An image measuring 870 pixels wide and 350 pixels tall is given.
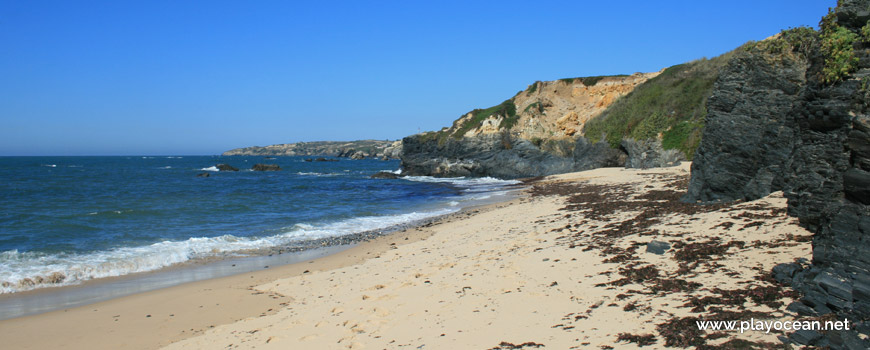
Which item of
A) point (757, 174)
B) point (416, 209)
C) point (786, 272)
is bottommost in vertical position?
point (416, 209)

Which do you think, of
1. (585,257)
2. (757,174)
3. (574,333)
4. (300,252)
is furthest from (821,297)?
(300,252)

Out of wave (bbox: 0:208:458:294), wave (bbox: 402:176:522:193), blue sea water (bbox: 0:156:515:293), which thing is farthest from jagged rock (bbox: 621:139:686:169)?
wave (bbox: 0:208:458:294)

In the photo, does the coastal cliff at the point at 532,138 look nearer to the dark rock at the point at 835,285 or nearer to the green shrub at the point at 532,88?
the green shrub at the point at 532,88

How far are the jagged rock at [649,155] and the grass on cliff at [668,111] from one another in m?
0.38

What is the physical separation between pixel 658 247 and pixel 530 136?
36561mm

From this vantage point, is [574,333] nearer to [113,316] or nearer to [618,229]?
[618,229]

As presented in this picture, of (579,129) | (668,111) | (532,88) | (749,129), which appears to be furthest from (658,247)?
(532,88)

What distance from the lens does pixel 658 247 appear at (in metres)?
7.41

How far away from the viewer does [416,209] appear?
22344 mm

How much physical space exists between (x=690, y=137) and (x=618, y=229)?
20.6 m

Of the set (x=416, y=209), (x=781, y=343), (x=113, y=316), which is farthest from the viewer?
(x=416, y=209)

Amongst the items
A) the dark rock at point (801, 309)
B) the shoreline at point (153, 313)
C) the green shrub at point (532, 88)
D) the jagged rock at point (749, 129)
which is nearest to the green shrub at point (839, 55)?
the dark rock at point (801, 309)

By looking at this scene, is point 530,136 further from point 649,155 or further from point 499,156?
point 649,155

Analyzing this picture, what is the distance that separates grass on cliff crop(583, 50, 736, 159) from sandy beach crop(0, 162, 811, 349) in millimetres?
19653
